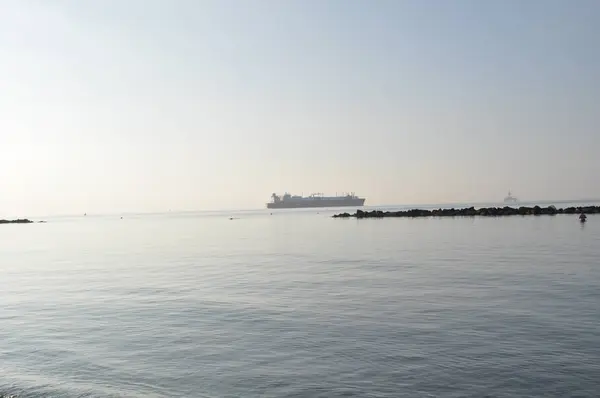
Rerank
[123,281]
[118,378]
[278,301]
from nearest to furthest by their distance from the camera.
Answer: [118,378]
[278,301]
[123,281]

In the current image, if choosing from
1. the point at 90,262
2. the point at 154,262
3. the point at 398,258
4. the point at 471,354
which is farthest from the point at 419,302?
the point at 90,262

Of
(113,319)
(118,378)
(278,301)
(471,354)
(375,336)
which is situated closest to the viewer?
(118,378)

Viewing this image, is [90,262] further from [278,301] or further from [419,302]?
[419,302]

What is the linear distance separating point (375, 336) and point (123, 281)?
1920 cm

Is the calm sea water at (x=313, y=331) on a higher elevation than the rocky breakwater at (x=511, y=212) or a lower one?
lower

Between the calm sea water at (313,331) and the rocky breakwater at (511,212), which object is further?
the rocky breakwater at (511,212)

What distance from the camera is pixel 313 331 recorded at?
15719 mm

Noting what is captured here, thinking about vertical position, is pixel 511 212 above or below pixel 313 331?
above

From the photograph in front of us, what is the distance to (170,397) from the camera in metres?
10.4

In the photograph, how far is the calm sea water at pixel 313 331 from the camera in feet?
36.3

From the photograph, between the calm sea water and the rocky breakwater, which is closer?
the calm sea water

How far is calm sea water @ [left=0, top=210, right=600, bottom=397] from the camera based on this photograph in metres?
11.1

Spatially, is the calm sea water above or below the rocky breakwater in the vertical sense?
below

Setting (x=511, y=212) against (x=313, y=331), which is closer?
(x=313, y=331)
